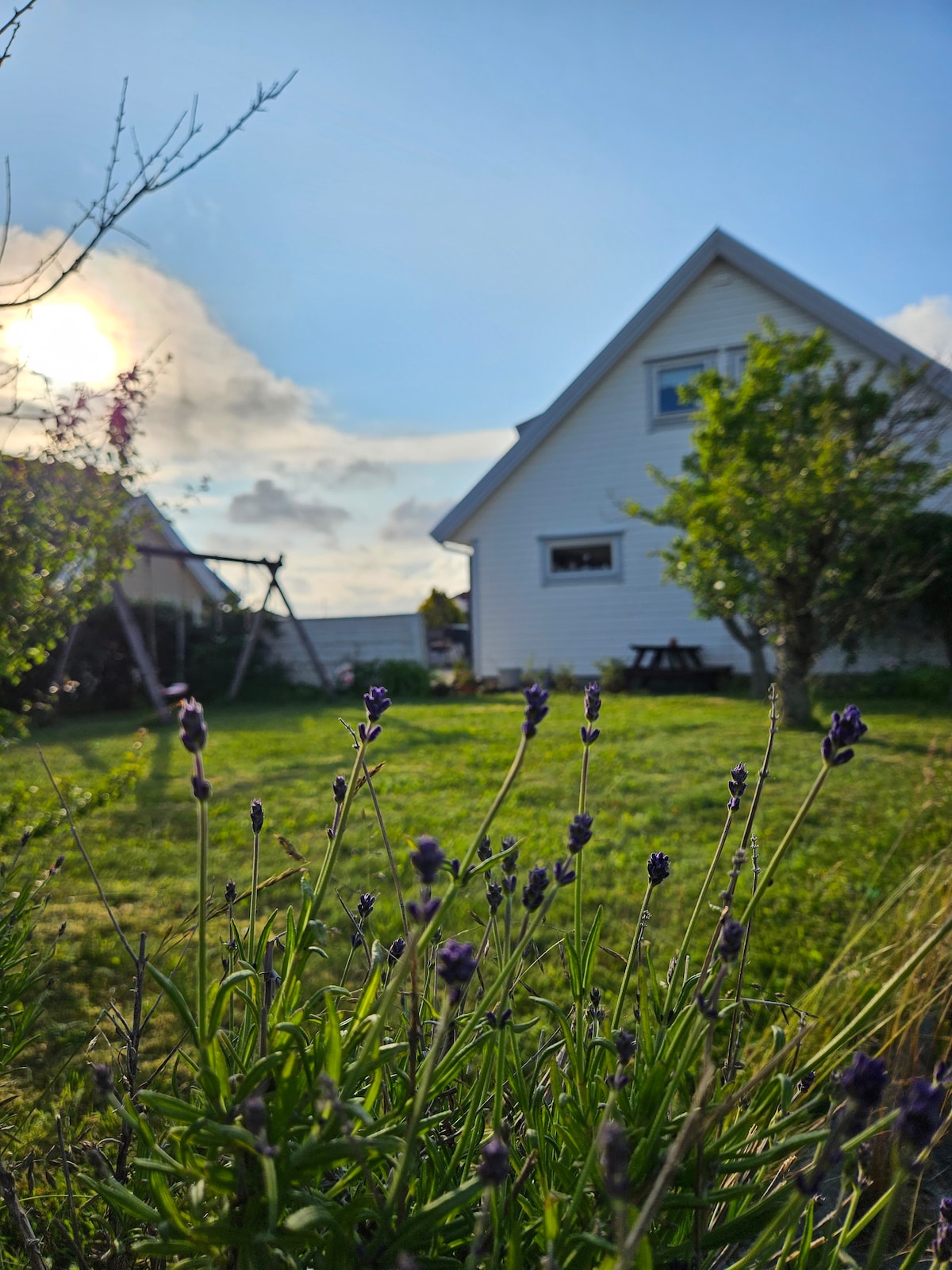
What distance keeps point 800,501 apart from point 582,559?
767 centimetres

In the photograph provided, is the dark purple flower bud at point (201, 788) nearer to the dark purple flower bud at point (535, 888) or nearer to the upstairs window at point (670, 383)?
the dark purple flower bud at point (535, 888)

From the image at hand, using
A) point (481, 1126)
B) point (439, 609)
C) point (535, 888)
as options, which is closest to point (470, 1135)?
point (481, 1126)

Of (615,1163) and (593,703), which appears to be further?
(593,703)

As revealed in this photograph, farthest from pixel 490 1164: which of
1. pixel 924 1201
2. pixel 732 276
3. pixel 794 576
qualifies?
pixel 732 276

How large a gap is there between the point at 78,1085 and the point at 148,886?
1.93 meters

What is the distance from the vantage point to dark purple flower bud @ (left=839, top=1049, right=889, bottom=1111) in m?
0.71

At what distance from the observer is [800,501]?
917cm

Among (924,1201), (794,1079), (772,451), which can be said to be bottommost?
(924,1201)

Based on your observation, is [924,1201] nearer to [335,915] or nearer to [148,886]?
[335,915]

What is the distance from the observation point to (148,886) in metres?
4.11

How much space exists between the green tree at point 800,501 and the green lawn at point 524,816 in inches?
59.4

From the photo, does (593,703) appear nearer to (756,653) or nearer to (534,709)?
(534,709)

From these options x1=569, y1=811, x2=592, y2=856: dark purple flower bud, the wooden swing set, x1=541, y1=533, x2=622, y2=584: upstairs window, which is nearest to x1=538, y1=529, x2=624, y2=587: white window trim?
x1=541, y1=533, x2=622, y2=584: upstairs window

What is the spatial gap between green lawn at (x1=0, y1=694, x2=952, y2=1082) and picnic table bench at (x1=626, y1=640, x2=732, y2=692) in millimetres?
3755
